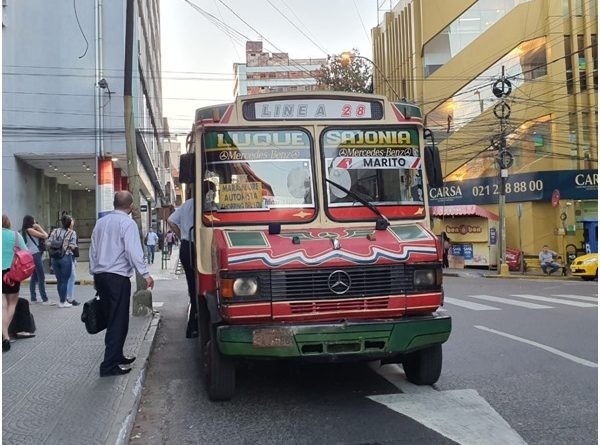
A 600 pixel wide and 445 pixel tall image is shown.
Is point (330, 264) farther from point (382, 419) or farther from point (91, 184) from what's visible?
point (91, 184)

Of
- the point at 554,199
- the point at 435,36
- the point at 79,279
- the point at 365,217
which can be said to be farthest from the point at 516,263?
the point at 365,217

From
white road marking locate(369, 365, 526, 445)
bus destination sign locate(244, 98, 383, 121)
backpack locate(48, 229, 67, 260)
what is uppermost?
bus destination sign locate(244, 98, 383, 121)

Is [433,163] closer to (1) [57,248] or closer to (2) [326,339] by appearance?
(2) [326,339]

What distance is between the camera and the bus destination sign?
236 inches

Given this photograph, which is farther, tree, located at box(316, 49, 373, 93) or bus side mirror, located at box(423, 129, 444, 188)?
tree, located at box(316, 49, 373, 93)

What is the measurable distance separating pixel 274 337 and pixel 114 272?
1.98m

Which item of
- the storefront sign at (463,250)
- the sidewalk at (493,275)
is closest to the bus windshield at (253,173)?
the sidewalk at (493,275)

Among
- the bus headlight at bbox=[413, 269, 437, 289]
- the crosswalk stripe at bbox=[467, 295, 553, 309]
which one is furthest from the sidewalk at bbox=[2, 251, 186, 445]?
the crosswalk stripe at bbox=[467, 295, 553, 309]

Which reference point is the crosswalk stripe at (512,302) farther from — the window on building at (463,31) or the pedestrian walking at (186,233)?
the window on building at (463,31)

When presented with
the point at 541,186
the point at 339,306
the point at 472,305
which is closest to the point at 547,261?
the point at 541,186

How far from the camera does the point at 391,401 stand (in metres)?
5.52

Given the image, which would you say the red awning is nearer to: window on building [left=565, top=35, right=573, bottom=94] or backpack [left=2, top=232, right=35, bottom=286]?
window on building [left=565, top=35, right=573, bottom=94]

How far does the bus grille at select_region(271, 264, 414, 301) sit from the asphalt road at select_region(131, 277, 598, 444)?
1.06 m

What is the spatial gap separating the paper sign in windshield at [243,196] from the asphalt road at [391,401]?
181 cm
